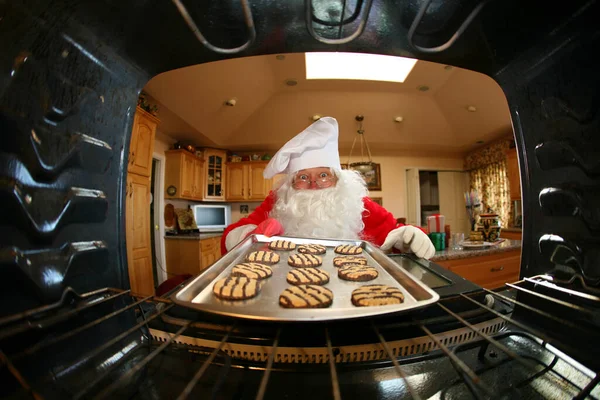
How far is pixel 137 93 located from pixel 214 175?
15.9 feet

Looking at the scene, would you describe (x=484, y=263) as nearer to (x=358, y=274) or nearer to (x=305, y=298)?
(x=358, y=274)

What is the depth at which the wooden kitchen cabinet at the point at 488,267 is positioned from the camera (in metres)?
2.07

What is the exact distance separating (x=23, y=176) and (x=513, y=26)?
889mm

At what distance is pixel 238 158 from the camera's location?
5.41m

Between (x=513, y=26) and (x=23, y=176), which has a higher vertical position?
(x=513, y=26)

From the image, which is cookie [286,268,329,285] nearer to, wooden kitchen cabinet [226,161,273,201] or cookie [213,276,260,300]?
cookie [213,276,260,300]

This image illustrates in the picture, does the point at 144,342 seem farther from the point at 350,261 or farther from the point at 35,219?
the point at 350,261

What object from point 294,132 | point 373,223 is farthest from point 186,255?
point 373,223

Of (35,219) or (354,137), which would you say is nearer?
(35,219)

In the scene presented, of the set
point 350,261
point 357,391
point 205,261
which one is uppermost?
point 350,261

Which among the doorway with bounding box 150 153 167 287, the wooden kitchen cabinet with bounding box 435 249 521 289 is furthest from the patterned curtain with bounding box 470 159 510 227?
the doorway with bounding box 150 153 167 287

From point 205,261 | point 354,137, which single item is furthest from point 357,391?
point 354,137

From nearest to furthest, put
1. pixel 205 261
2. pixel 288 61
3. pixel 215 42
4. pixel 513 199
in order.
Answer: pixel 215 42 → pixel 288 61 → pixel 205 261 → pixel 513 199

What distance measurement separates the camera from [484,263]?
7.41ft
